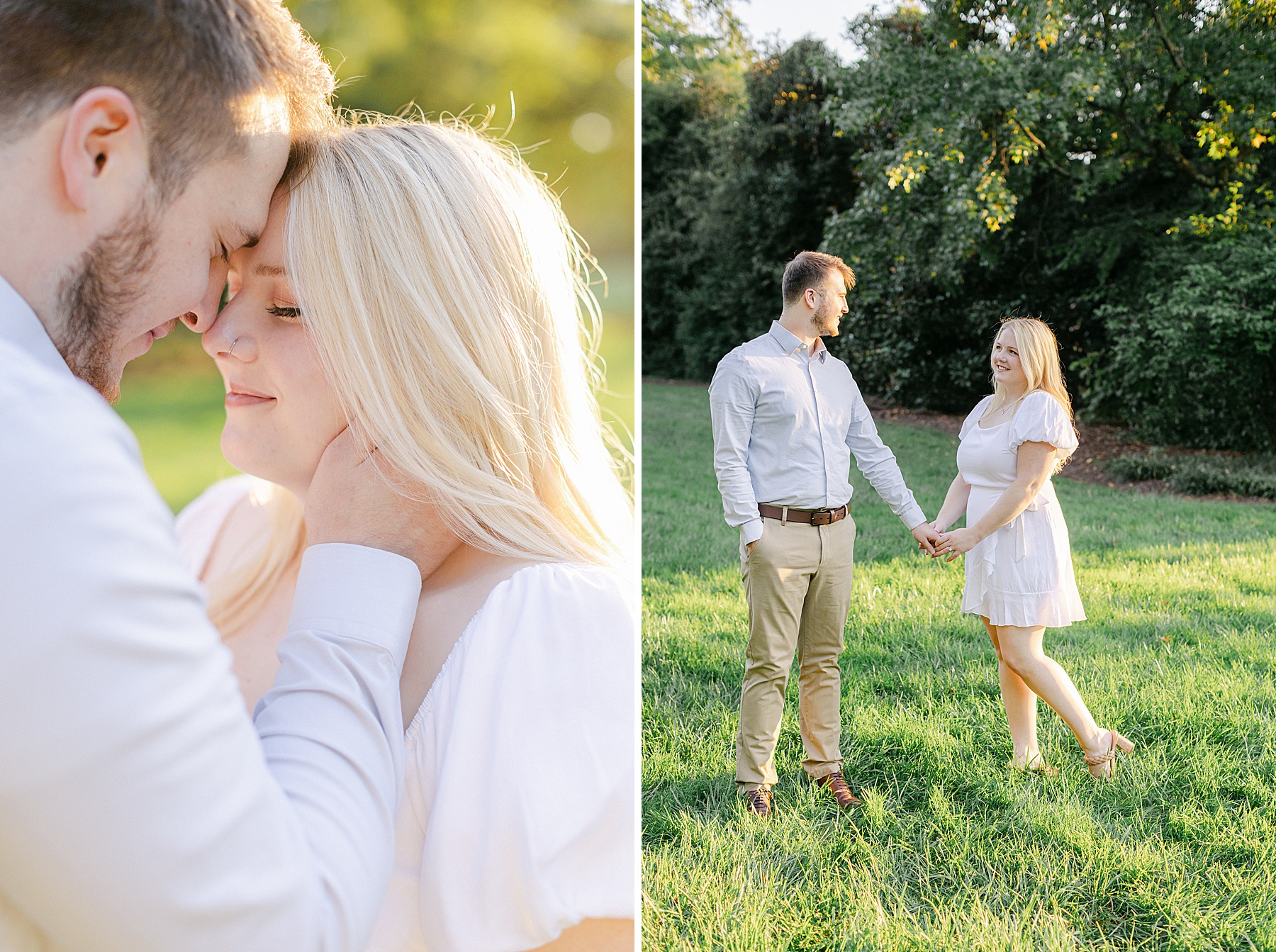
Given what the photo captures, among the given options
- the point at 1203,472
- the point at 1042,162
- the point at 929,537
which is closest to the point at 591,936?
the point at 929,537

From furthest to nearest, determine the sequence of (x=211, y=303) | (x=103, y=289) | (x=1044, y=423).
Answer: (x=1044, y=423), (x=211, y=303), (x=103, y=289)

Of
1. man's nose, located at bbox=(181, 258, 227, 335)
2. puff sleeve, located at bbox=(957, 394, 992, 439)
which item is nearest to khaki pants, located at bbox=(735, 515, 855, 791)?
puff sleeve, located at bbox=(957, 394, 992, 439)

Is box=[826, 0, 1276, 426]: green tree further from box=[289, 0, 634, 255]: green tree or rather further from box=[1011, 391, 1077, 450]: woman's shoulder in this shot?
box=[1011, 391, 1077, 450]: woman's shoulder

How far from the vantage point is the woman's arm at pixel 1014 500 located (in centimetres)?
256

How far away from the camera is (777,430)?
2.64m

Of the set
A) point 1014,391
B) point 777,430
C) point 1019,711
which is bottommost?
A: point 1019,711

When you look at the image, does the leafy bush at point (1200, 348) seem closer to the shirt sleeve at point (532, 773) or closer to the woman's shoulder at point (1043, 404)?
the woman's shoulder at point (1043, 404)

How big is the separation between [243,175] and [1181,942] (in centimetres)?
243

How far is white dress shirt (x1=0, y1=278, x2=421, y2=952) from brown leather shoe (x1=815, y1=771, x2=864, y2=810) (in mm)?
2238

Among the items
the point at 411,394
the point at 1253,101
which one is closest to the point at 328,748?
the point at 411,394

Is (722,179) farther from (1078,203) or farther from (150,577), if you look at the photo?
(150,577)

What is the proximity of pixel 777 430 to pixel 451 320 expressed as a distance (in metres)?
1.62

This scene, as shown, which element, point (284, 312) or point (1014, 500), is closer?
point (284, 312)

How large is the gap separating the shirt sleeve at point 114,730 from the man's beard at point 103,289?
0.75ft
